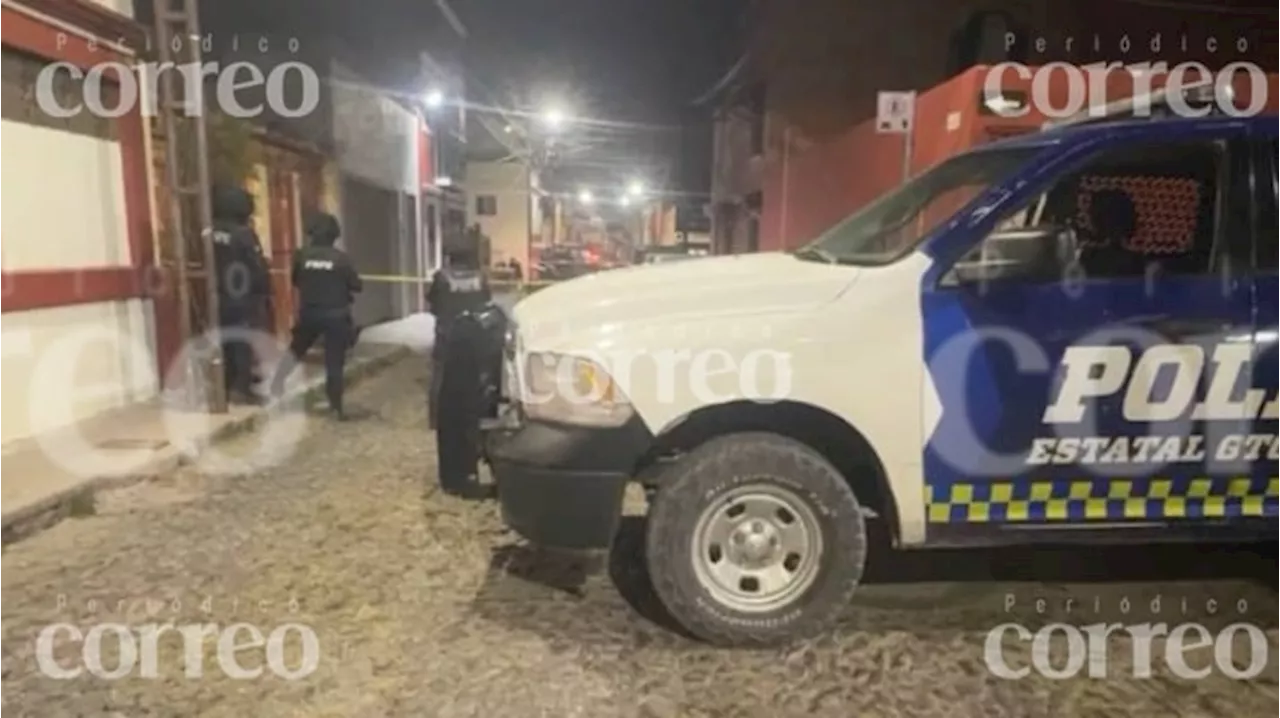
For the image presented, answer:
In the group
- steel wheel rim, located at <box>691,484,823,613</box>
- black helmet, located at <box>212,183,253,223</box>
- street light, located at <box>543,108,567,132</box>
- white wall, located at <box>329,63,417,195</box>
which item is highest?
street light, located at <box>543,108,567,132</box>

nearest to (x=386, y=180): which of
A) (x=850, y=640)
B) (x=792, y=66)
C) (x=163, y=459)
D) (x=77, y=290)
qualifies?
(x=792, y=66)

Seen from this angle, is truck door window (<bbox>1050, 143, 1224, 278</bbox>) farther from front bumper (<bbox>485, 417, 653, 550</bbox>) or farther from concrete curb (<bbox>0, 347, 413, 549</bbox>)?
concrete curb (<bbox>0, 347, 413, 549</bbox>)

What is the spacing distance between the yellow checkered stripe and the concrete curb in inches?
181

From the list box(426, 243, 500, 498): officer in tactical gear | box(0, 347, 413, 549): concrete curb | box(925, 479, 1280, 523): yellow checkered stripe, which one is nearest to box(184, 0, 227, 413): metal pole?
box(0, 347, 413, 549): concrete curb

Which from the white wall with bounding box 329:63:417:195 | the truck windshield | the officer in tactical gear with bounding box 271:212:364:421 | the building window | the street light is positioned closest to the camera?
the truck windshield

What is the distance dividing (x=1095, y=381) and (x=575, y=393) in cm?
196

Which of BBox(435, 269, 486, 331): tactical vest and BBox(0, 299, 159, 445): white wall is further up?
BBox(435, 269, 486, 331): tactical vest

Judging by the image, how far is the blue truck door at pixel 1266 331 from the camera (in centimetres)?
352

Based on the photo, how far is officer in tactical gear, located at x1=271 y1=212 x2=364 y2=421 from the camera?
25.7ft

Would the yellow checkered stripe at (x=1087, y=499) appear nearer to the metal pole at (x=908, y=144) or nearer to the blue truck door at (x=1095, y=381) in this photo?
the blue truck door at (x=1095, y=381)

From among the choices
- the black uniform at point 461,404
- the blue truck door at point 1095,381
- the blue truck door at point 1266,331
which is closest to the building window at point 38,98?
the black uniform at point 461,404

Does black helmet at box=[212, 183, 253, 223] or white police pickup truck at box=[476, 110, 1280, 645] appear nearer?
white police pickup truck at box=[476, 110, 1280, 645]

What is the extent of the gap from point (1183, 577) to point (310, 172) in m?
11.7

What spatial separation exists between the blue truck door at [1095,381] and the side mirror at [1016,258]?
0.07ft
